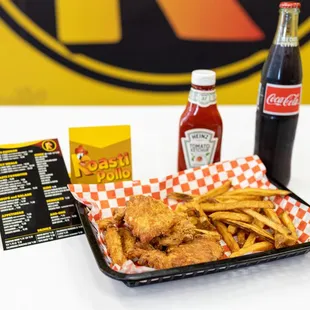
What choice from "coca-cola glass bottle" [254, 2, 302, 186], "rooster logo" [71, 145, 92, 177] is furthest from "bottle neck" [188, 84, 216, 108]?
"rooster logo" [71, 145, 92, 177]

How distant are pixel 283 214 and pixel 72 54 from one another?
5.71ft

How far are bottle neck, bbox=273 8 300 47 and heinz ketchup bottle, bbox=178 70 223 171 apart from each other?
26 centimetres

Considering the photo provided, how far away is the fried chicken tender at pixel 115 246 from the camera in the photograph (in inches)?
39.2

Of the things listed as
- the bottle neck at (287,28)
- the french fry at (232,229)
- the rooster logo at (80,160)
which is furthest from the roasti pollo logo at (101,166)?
the bottle neck at (287,28)

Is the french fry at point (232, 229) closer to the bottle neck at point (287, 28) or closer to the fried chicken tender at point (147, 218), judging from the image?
the fried chicken tender at point (147, 218)

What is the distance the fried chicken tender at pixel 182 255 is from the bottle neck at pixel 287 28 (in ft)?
2.36

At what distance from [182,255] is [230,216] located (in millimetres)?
227

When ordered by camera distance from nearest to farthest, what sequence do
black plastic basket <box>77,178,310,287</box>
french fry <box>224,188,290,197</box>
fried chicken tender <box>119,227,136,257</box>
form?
black plastic basket <box>77,178,310,287</box> < fried chicken tender <box>119,227,136,257</box> < french fry <box>224,188,290,197</box>

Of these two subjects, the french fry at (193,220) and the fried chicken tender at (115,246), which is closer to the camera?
the fried chicken tender at (115,246)

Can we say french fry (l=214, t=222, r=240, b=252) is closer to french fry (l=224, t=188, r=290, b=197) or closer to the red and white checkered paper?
the red and white checkered paper

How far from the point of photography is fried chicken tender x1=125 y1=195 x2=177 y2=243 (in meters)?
1.05

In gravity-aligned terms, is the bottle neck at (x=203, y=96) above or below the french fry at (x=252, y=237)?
above

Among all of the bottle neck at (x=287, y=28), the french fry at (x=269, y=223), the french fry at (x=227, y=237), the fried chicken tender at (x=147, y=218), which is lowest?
the french fry at (x=227, y=237)

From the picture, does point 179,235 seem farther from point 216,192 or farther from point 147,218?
point 216,192
